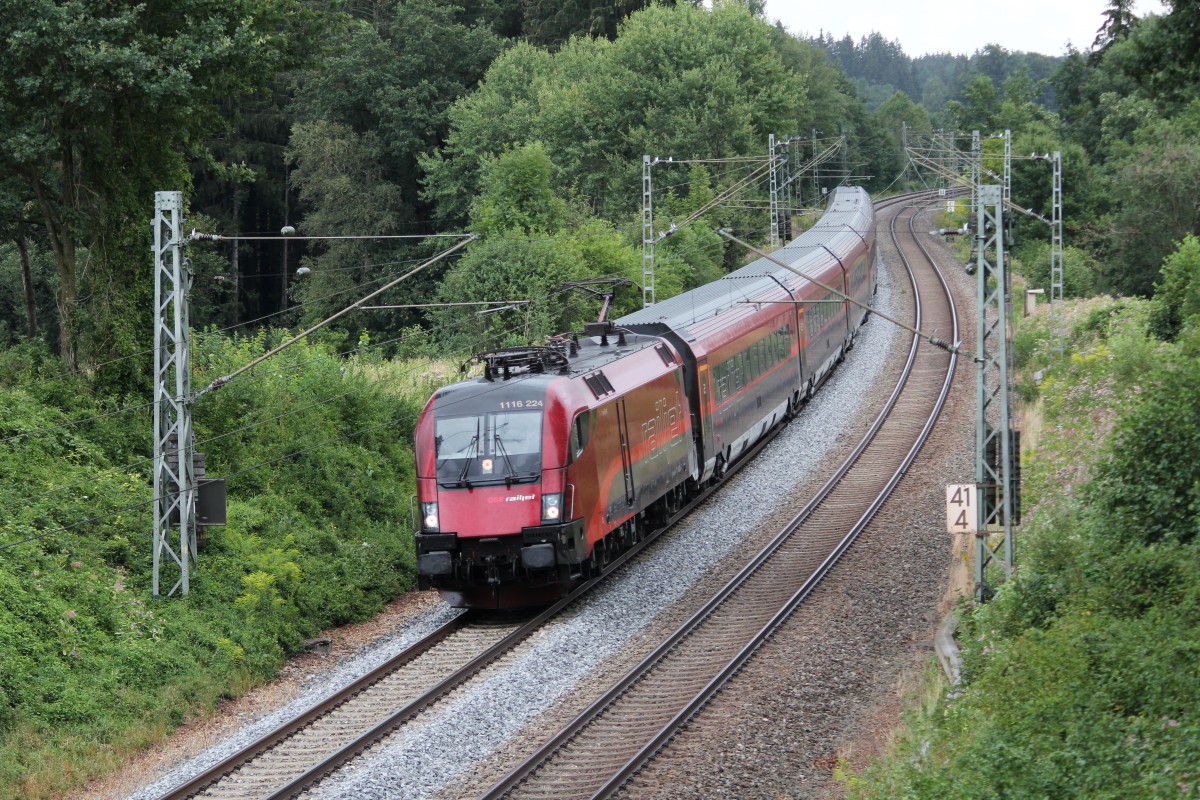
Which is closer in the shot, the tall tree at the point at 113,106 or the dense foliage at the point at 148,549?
the dense foliage at the point at 148,549

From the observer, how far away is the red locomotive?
1755cm

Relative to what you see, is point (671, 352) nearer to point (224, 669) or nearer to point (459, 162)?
point (224, 669)

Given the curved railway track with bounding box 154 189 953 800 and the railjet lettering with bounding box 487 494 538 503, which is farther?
the railjet lettering with bounding box 487 494 538 503

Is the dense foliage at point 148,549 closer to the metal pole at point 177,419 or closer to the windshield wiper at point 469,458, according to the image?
the metal pole at point 177,419

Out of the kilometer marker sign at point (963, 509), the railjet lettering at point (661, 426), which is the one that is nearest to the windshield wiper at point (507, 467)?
the railjet lettering at point (661, 426)

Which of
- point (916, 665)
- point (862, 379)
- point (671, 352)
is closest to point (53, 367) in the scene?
point (671, 352)

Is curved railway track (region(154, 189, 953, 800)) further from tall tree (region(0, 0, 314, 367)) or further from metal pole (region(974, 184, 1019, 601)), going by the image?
tall tree (region(0, 0, 314, 367))

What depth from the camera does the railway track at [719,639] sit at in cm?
1323

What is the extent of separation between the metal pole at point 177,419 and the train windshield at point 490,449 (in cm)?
343

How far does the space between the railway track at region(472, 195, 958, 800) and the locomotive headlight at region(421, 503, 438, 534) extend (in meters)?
3.58

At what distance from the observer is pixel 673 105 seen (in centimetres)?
5872

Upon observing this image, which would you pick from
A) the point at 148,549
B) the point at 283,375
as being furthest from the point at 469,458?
the point at 283,375

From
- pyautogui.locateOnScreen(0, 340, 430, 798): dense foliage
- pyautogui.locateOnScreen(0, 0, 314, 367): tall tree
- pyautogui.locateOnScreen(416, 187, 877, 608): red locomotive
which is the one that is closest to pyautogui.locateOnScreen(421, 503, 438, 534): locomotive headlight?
pyautogui.locateOnScreen(416, 187, 877, 608): red locomotive

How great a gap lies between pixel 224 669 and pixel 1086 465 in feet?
47.9
